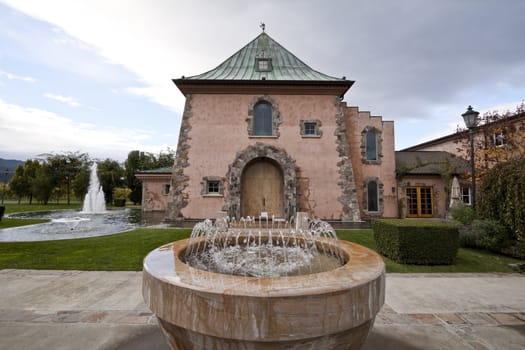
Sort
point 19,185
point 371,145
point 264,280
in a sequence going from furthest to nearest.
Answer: point 19,185
point 371,145
point 264,280

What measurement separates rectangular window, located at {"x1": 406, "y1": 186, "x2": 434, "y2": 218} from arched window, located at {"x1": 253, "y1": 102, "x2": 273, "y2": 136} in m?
10.5

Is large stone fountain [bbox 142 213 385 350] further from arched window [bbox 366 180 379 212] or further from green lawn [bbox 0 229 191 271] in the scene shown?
arched window [bbox 366 180 379 212]

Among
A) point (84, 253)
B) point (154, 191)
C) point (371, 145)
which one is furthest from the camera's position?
point (154, 191)

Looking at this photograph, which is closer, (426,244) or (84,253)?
(426,244)

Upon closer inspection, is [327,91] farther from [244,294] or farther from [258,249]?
[244,294]

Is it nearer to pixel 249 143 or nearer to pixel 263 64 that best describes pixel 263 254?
pixel 249 143

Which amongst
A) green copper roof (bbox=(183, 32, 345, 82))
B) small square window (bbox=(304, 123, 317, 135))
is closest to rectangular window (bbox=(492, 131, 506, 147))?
green copper roof (bbox=(183, 32, 345, 82))

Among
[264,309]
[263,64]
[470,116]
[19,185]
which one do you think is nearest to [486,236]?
[470,116]

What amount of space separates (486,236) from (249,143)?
10612 mm

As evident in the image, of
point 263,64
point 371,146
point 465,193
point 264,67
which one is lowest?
point 465,193

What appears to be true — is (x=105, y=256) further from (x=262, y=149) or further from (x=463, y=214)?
(x=463, y=214)

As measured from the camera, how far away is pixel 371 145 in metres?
15.9

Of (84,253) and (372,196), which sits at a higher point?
(372,196)

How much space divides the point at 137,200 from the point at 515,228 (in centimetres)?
3563
